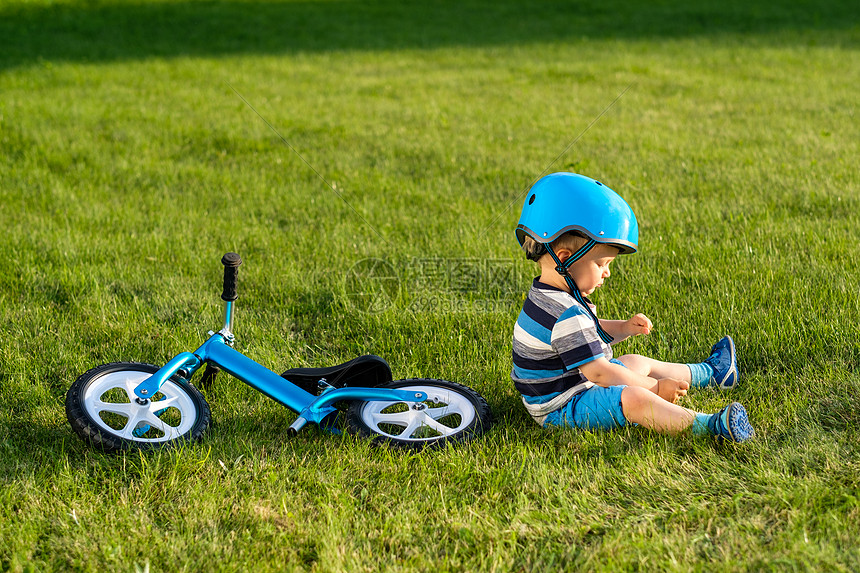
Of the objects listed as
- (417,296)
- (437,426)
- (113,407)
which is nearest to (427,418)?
(437,426)

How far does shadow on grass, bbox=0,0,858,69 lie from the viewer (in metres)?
15.3

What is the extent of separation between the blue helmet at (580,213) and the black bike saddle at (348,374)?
38.2 inches

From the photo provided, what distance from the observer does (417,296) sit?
16.4 ft

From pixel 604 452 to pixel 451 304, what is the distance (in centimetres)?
175

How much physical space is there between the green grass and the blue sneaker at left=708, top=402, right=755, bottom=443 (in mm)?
68

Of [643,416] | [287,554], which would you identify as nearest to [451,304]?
[643,416]

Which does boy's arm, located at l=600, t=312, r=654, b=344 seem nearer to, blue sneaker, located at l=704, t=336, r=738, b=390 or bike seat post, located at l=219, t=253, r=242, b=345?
blue sneaker, located at l=704, t=336, r=738, b=390

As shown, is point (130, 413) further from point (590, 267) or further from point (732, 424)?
point (732, 424)

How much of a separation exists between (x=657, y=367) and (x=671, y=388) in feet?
1.95

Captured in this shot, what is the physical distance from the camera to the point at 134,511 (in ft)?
9.64

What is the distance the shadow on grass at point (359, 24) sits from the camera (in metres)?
15.3

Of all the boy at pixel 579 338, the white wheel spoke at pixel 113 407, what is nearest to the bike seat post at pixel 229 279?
the white wheel spoke at pixel 113 407

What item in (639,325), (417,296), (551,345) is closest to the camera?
(551,345)

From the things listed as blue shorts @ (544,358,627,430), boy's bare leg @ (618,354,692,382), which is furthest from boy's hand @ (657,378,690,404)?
boy's bare leg @ (618,354,692,382)
